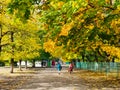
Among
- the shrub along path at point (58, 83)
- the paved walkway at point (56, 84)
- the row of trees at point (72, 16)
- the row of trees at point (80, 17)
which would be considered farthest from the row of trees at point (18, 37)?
the row of trees at point (80, 17)

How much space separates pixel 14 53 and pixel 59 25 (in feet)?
82.7

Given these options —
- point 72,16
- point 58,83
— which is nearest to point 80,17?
point 72,16

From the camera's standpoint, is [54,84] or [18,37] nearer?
[54,84]

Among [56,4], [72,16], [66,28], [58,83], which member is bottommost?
[58,83]

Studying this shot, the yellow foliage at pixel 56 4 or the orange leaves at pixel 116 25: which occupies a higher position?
the yellow foliage at pixel 56 4

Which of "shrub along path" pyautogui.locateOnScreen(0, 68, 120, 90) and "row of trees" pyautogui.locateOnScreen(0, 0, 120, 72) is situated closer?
"row of trees" pyautogui.locateOnScreen(0, 0, 120, 72)

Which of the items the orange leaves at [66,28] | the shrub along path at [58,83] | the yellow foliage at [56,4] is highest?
the yellow foliage at [56,4]

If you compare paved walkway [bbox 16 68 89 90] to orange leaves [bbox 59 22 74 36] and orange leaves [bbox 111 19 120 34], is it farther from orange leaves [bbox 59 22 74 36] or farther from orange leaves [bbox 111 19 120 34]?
orange leaves [bbox 111 19 120 34]

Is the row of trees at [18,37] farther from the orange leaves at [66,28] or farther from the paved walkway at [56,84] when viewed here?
the orange leaves at [66,28]

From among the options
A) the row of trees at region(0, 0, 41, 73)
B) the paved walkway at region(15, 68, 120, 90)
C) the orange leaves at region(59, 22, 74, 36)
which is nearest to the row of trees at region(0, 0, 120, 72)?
the orange leaves at region(59, 22, 74, 36)

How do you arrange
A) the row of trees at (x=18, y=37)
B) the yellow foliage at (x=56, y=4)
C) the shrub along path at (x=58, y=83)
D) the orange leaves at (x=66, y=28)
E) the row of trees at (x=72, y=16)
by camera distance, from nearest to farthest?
1. the row of trees at (x=72, y=16)
2. the yellow foliage at (x=56, y=4)
3. the orange leaves at (x=66, y=28)
4. the shrub along path at (x=58, y=83)
5. the row of trees at (x=18, y=37)

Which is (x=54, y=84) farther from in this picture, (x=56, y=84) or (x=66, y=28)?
(x=66, y=28)

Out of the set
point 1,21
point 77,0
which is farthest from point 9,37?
point 77,0

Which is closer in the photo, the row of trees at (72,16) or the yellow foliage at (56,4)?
the row of trees at (72,16)
